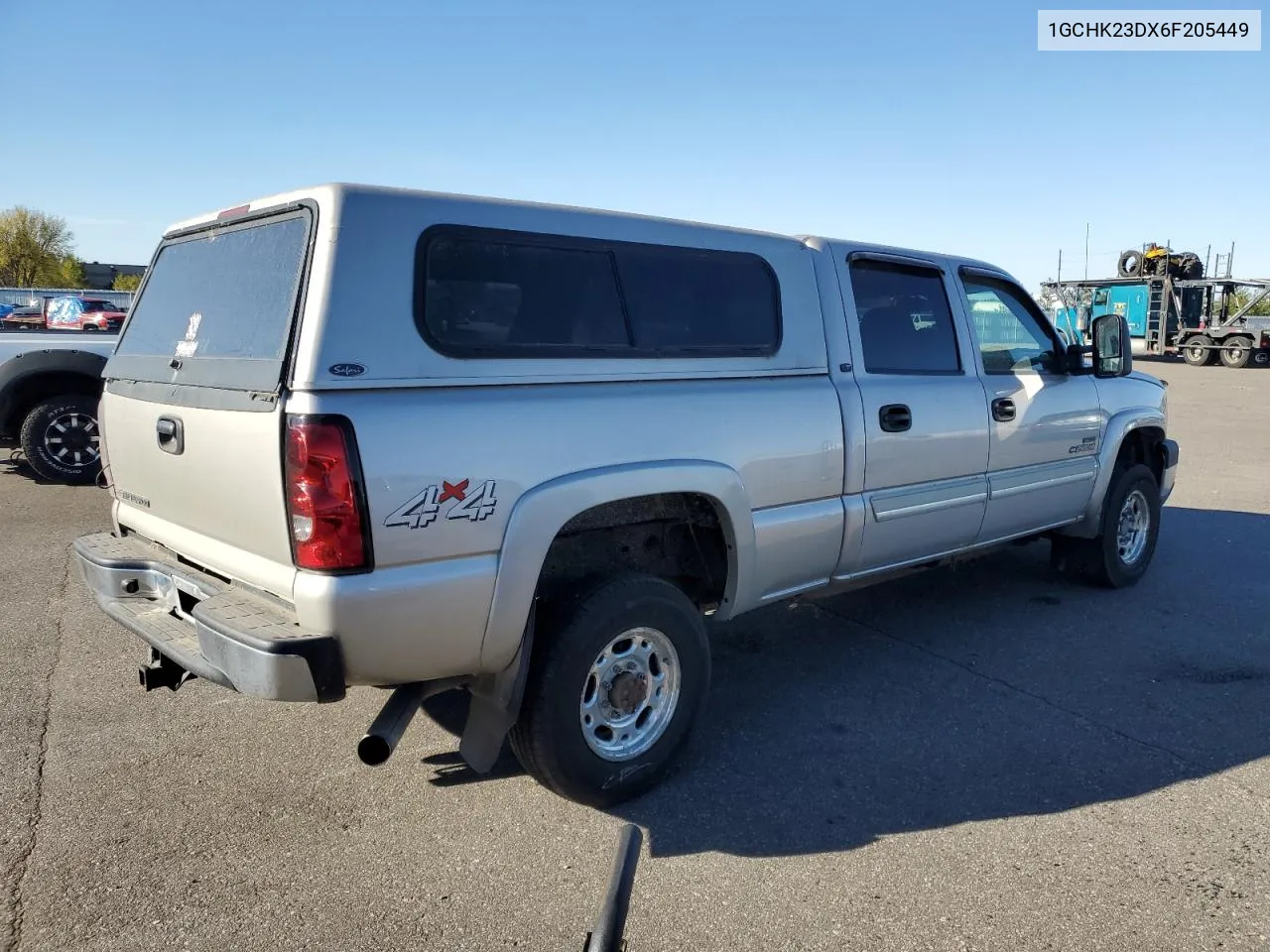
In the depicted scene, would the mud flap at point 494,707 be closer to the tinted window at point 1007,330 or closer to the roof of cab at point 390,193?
the roof of cab at point 390,193

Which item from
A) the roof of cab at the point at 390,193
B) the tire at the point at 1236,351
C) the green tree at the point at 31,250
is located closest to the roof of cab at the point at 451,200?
the roof of cab at the point at 390,193

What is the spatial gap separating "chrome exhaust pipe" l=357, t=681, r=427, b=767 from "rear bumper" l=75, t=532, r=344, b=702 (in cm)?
20

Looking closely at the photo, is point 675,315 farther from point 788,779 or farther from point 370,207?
point 788,779

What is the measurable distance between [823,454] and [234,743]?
101 inches

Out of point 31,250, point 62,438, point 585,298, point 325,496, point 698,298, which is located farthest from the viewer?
point 31,250

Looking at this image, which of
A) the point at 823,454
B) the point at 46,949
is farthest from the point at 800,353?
the point at 46,949

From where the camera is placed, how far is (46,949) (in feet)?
7.97

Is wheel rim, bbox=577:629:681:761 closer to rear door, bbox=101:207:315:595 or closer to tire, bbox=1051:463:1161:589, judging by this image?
rear door, bbox=101:207:315:595

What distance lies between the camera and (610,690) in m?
3.24

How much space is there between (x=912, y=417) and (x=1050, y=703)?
1.39m

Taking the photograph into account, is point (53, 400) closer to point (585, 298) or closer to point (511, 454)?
point (585, 298)

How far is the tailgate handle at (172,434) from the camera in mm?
3045

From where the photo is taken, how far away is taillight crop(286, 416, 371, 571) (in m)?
2.51

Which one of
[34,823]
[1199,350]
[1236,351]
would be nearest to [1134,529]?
[34,823]
